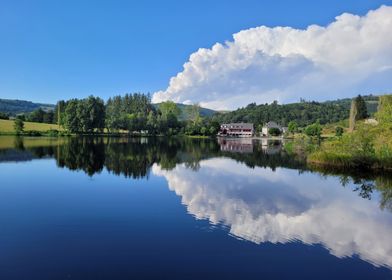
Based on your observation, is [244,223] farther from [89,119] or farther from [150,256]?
[89,119]

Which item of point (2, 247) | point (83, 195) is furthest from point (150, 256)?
point (83, 195)

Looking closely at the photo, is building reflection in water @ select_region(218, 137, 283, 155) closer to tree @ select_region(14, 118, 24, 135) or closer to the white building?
tree @ select_region(14, 118, 24, 135)

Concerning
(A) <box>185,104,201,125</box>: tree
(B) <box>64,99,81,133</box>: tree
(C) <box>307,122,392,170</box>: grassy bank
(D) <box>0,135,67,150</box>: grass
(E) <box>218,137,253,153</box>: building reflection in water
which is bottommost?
(E) <box>218,137,253,153</box>: building reflection in water

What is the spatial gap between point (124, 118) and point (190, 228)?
10649 centimetres

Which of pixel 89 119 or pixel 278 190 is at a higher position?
pixel 89 119

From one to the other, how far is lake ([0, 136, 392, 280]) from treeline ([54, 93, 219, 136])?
79004 mm

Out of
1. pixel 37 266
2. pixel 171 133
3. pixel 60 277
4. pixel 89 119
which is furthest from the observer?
pixel 171 133

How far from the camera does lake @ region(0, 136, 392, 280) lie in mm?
9487

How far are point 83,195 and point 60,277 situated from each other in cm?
1052

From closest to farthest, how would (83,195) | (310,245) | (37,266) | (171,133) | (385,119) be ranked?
1. (37,266)
2. (310,245)
3. (83,195)
4. (385,119)
5. (171,133)

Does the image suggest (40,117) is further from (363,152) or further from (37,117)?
(363,152)

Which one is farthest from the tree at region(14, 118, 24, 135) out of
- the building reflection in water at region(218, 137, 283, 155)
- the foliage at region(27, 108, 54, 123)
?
the building reflection in water at region(218, 137, 283, 155)

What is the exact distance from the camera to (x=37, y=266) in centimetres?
919

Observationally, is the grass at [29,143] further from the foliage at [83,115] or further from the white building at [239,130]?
the white building at [239,130]
